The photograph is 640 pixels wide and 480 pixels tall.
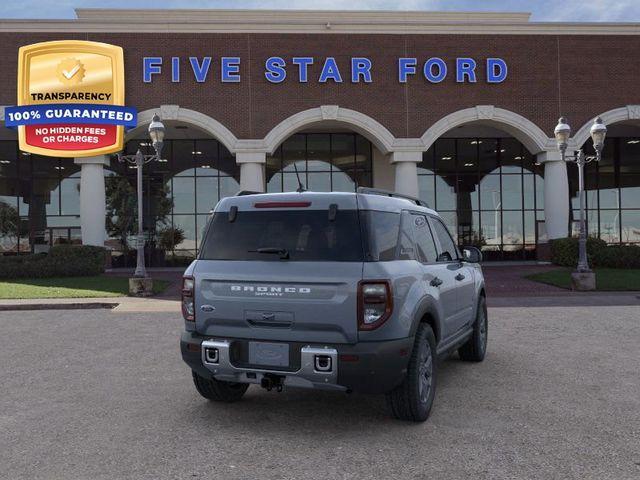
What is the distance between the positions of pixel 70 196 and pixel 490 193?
22.8 m

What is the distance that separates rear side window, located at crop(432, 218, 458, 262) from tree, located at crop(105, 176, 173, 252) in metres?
24.8

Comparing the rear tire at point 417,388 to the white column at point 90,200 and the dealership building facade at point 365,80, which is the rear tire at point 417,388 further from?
the white column at point 90,200

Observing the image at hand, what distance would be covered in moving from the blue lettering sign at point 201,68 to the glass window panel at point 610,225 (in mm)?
23239

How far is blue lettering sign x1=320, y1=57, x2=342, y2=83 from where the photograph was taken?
23859mm

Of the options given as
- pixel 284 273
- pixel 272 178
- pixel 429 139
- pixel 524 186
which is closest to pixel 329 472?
pixel 284 273

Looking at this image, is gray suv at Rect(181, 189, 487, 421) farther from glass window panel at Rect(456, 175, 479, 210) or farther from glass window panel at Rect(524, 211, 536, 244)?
glass window panel at Rect(524, 211, 536, 244)

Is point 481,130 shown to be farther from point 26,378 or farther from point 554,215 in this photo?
point 26,378

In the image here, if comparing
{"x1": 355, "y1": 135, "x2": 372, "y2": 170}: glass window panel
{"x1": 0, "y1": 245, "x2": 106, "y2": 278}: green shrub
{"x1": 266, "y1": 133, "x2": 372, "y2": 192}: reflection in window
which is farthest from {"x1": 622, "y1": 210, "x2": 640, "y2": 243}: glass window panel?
{"x1": 0, "y1": 245, "x2": 106, "y2": 278}: green shrub

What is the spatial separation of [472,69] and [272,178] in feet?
37.4

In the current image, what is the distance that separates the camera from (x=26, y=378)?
21.7 ft

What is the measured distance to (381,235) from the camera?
466 cm

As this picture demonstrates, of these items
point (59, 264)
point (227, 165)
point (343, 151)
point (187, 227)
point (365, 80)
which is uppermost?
point (365, 80)

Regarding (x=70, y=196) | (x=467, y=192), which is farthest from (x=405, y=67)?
(x=70, y=196)

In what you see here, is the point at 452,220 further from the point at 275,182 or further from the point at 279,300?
the point at 279,300
